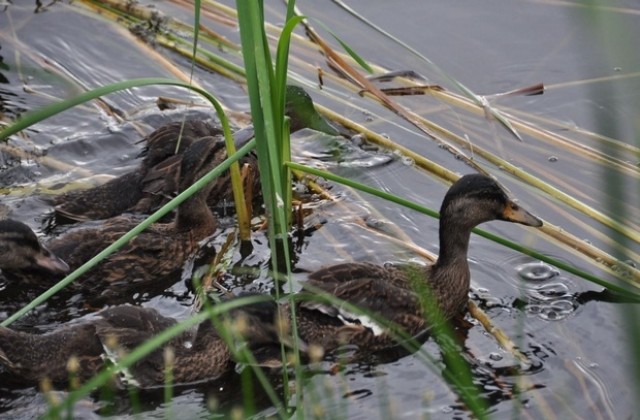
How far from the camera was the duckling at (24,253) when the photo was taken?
5160 mm

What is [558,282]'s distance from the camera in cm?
550

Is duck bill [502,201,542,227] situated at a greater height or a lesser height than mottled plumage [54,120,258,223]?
greater

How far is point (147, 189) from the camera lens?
6.08m

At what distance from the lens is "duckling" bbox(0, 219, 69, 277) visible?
203 inches

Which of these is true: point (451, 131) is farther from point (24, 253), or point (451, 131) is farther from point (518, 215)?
point (24, 253)

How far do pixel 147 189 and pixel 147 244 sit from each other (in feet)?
1.82

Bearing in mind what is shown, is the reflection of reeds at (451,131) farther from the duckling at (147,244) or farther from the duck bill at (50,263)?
the duck bill at (50,263)

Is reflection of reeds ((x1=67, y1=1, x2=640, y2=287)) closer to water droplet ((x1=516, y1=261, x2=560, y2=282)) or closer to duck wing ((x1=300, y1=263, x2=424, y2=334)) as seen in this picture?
water droplet ((x1=516, y1=261, x2=560, y2=282))

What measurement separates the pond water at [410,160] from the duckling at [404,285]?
16 centimetres

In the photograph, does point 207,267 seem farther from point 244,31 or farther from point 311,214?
point 244,31

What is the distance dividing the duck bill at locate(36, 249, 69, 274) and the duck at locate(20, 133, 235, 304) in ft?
0.39

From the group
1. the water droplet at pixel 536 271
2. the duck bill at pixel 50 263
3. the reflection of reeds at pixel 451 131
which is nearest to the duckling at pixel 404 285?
the water droplet at pixel 536 271

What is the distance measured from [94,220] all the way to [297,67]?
76.8 inches

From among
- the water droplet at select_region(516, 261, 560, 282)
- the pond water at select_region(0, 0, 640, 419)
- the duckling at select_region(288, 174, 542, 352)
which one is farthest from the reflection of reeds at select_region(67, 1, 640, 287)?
the duckling at select_region(288, 174, 542, 352)
